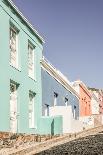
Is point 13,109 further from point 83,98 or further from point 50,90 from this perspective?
point 83,98

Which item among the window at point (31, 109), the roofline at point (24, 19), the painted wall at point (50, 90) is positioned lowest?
the window at point (31, 109)

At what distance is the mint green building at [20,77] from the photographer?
15.8m

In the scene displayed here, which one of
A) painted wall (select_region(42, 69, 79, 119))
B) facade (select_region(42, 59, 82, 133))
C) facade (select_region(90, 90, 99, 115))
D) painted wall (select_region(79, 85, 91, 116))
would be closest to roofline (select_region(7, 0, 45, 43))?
facade (select_region(42, 59, 82, 133))

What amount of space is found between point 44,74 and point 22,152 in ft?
54.8

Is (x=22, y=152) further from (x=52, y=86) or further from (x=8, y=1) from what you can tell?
(x=52, y=86)

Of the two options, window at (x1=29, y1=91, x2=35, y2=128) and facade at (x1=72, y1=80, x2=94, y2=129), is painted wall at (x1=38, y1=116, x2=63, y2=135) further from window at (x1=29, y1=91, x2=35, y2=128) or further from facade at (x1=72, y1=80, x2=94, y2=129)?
facade at (x1=72, y1=80, x2=94, y2=129)

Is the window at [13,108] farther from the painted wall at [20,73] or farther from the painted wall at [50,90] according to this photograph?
the painted wall at [50,90]

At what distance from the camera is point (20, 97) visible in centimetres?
1817

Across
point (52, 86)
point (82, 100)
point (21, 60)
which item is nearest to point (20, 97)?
point (21, 60)

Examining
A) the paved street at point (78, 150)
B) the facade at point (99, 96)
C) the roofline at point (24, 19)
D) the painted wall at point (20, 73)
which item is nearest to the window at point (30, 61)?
the painted wall at point (20, 73)

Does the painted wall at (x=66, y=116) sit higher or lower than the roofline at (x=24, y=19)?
lower

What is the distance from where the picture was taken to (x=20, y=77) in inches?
719

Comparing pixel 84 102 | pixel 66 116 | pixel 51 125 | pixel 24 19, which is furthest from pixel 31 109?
pixel 84 102

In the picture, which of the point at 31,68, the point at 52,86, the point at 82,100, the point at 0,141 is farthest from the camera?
the point at 82,100
